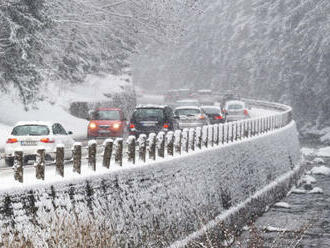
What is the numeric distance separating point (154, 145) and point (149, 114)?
791 centimetres

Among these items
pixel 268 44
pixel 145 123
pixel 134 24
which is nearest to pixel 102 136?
pixel 145 123

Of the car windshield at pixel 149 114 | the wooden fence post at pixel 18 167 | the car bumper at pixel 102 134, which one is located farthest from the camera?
the car bumper at pixel 102 134

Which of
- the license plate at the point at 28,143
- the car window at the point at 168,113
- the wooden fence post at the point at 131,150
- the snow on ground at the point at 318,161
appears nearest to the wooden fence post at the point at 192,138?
the car window at the point at 168,113

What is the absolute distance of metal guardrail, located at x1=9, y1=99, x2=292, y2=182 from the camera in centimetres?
1309

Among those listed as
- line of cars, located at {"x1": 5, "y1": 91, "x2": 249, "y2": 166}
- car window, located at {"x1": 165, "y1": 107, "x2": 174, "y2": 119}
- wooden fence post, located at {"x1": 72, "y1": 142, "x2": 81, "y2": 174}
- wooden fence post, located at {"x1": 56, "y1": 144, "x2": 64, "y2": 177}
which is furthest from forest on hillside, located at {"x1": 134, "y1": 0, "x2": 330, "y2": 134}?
wooden fence post, located at {"x1": 56, "y1": 144, "x2": 64, "y2": 177}

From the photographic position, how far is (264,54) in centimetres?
6988

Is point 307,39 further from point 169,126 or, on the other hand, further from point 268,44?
point 169,126

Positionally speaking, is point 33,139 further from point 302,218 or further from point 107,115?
point 302,218

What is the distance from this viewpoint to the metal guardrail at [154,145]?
13.1m

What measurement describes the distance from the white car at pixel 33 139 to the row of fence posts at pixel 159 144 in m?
1.54

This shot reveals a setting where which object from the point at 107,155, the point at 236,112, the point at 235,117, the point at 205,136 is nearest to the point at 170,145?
the point at 205,136

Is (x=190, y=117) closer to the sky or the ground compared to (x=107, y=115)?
closer to the ground

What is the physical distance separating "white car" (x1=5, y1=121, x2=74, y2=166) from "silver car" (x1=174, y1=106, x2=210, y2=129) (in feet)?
38.0

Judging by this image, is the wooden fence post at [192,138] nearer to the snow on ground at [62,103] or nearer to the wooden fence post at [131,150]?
the wooden fence post at [131,150]
